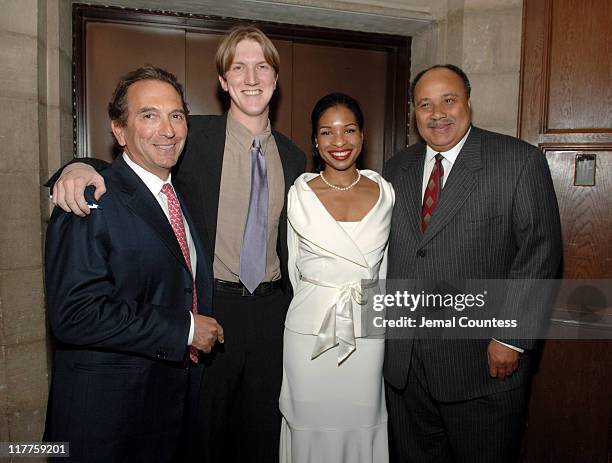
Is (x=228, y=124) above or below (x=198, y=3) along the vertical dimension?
below

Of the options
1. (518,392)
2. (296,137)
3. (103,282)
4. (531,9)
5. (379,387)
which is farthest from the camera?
(296,137)

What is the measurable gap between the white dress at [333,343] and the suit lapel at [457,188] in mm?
236

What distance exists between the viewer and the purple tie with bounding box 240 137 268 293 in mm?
2064

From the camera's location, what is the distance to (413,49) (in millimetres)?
3295

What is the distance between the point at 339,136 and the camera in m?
2.16

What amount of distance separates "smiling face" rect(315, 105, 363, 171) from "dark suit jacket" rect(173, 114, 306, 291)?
9.0 inches

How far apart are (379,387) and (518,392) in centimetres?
56

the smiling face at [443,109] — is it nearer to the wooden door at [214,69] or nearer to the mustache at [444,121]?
the mustache at [444,121]

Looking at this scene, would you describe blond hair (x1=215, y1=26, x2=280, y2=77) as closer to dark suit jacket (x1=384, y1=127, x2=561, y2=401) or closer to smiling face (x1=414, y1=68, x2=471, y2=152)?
smiling face (x1=414, y1=68, x2=471, y2=152)

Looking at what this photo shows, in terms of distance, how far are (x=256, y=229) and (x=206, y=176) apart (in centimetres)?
32

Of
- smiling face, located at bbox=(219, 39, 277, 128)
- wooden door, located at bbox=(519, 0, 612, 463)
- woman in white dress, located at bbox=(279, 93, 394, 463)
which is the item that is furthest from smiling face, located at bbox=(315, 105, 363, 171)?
wooden door, located at bbox=(519, 0, 612, 463)

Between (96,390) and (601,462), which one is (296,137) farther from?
(601,462)

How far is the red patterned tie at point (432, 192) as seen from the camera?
2037mm

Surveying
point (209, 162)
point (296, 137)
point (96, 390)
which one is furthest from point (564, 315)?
point (96, 390)
